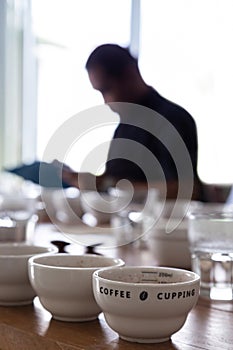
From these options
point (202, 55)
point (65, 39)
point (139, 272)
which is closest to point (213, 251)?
point (139, 272)

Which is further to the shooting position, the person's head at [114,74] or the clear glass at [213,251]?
the person's head at [114,74]

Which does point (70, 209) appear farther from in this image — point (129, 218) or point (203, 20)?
point (203, 20)

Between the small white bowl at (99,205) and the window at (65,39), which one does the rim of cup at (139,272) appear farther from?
the window at (65,39)

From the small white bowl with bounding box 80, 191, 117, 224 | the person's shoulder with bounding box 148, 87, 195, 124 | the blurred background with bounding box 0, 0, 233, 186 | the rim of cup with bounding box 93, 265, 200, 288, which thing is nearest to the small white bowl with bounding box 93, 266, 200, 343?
the rim of cup with bounding box 93, 265, 200, 288

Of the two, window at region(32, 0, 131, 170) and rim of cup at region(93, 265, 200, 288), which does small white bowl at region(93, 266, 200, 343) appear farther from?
window at region(32, 0, 131, 170)

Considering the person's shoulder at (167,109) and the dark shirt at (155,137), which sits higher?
the person's shoulder at (167,109)

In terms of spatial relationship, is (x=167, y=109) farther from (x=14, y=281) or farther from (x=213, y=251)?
(x=14, y=281)

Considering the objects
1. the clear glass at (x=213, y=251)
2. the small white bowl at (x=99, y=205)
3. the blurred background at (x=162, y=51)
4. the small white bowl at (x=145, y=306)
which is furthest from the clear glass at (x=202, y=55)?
the small white bowl at (x=145, y=306)

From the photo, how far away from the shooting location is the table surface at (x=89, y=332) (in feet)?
2.09

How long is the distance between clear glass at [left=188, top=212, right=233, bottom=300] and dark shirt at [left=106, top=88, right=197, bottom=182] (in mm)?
557

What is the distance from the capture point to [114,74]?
162 centimetres

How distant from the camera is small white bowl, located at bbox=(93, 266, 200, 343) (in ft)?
2.07

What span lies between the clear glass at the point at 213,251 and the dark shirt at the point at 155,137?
0.56 meters

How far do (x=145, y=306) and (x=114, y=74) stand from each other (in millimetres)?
1080
